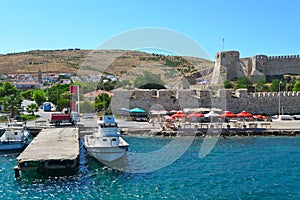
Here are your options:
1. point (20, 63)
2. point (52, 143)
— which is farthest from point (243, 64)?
point (20, 63)

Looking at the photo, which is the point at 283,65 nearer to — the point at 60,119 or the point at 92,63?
the point at 60,119

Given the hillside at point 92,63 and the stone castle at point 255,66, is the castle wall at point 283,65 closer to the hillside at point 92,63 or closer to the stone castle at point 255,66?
the stone castle at point 255,66

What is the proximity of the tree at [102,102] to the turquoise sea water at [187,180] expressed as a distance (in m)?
15.7

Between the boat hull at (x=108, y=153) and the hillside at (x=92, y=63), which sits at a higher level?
the hillside at (x=92, y=63)

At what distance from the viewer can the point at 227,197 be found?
1300 centimetres

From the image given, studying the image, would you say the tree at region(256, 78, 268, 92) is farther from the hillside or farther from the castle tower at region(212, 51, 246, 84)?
Result: the hillside

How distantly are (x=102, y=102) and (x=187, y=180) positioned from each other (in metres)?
22.4

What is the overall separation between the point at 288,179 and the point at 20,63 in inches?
4014

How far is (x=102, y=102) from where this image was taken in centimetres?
3647

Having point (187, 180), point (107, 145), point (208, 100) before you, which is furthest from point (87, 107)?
point (187, 180)

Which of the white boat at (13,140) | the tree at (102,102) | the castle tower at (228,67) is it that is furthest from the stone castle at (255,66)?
the white boat at (13,140)

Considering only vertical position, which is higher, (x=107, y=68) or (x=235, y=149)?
(x=107, y=68)

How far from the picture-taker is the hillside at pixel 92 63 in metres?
88.0

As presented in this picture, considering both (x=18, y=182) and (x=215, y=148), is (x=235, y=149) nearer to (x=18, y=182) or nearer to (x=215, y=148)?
(x=215, y=148)
